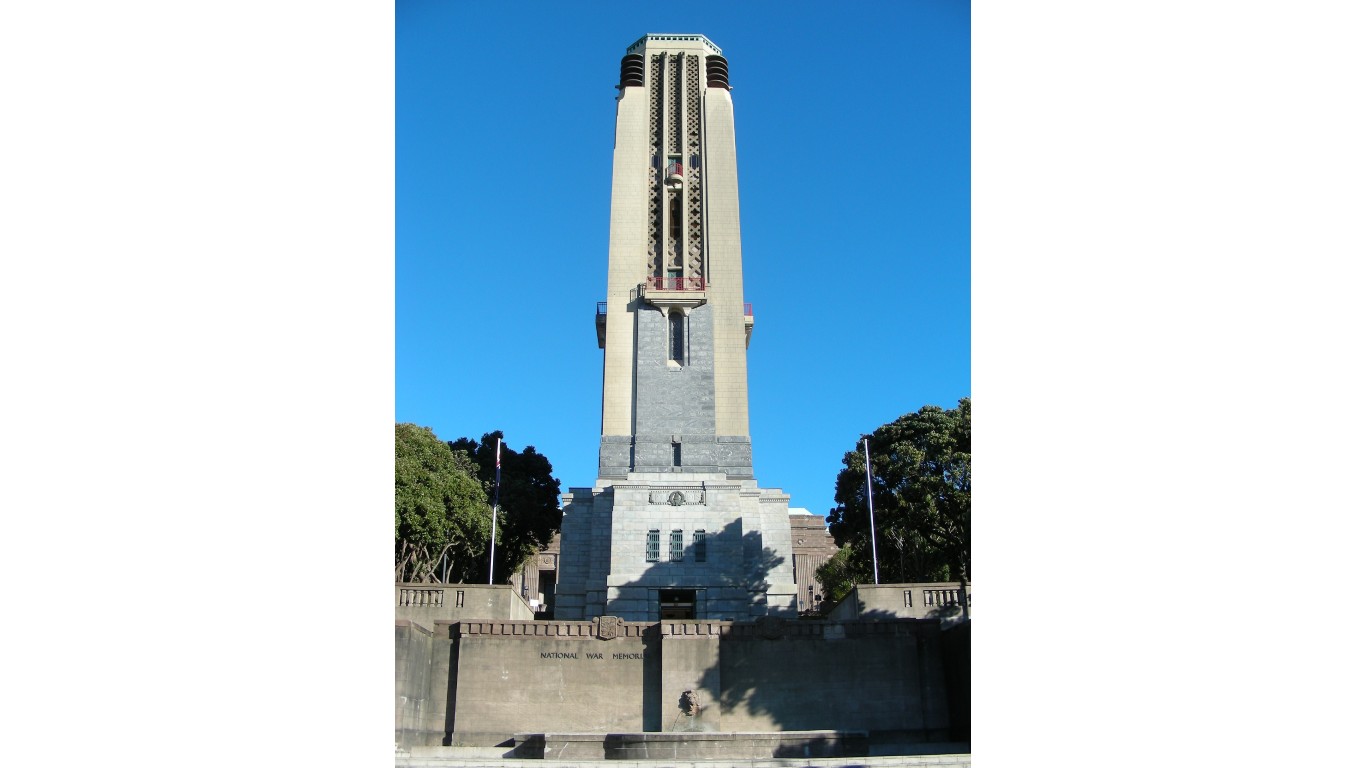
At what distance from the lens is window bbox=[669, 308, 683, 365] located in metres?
42.6

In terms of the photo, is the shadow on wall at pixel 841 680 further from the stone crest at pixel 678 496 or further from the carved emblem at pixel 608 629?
the stone crest at pixel 678 496

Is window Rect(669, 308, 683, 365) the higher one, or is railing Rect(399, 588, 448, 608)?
window Rect(669, 308, 683, 365)

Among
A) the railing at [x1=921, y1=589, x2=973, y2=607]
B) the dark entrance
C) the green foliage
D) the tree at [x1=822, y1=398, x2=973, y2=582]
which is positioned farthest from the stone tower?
the green foliage

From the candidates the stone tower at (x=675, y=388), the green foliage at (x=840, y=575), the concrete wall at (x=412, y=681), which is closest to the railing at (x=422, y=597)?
the concrete wall at (x=412, y=681)

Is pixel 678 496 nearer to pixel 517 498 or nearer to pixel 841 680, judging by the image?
pixel 841 680

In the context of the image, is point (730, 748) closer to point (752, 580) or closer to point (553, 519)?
point (752, 580)

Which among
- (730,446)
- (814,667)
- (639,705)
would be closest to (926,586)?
(814,667)

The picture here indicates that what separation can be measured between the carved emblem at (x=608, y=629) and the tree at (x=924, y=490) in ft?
60.9

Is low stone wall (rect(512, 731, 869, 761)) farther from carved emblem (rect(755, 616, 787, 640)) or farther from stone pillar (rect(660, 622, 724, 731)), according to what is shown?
carved emblem (rect(755, 616, 787, 640))

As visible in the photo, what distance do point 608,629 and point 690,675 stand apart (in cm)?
277

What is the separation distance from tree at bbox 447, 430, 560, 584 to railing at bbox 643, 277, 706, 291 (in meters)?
15.6

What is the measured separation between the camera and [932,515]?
41500mm

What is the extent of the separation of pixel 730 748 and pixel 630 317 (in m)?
23.2

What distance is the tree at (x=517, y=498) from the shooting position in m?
52.4
